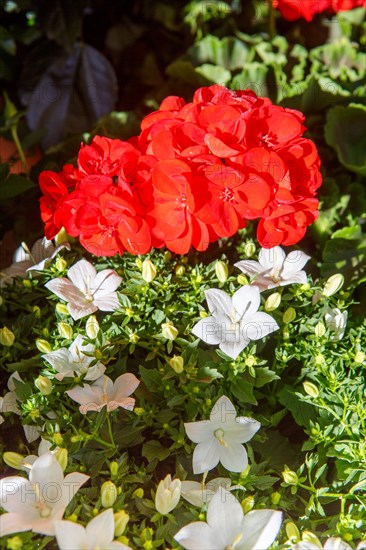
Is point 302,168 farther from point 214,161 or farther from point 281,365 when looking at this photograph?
point 281,365

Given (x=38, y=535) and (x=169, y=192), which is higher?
(x=169, y=192)

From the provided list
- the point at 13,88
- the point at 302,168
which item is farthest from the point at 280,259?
the point at 13,88

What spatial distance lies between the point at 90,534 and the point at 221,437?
0.57 ft

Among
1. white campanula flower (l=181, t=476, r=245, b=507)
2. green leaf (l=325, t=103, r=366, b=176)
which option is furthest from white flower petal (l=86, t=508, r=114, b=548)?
green leaf (l=325, t=103, r=366, b=176)

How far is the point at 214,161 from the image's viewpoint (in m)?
0.71

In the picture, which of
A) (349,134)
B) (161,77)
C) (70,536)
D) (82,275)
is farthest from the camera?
(161,77)

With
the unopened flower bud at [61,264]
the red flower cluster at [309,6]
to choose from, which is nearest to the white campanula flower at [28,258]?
the unopened flower bud at [61,264]

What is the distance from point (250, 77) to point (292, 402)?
65 centimetres

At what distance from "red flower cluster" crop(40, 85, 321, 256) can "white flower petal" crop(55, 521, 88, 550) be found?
0.31 m

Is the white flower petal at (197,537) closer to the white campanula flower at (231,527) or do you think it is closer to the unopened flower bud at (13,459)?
the white campanula flower at (231,527)

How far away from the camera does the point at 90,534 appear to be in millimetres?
564

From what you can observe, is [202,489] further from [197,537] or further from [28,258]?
[28,258]

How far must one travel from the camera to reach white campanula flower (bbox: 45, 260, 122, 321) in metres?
0.74

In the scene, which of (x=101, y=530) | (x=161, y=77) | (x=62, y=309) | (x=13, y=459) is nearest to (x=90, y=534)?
(x=101, y=530)
